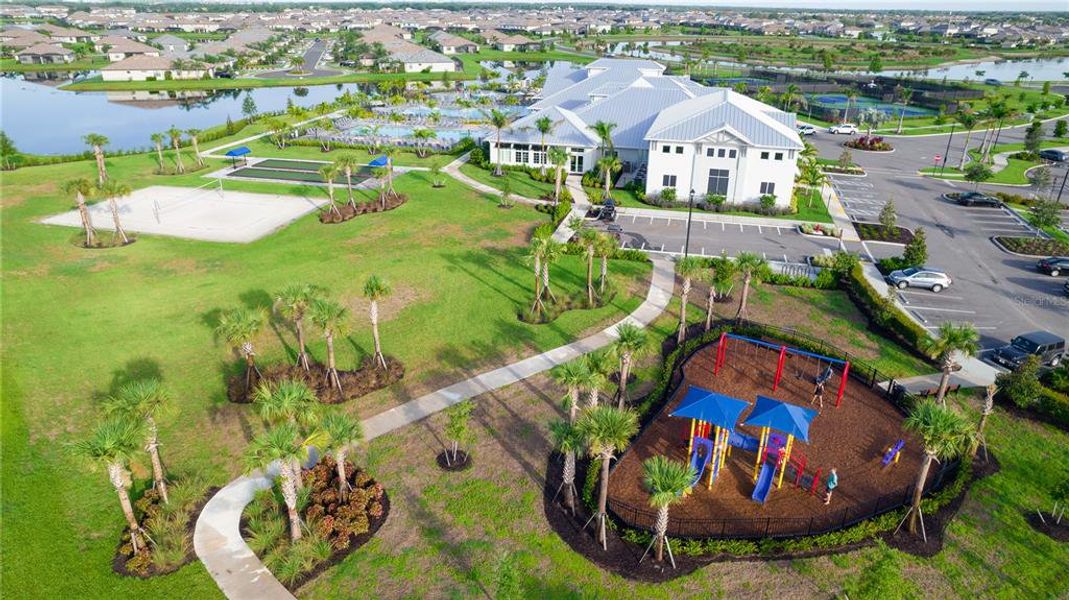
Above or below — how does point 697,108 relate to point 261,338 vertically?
above

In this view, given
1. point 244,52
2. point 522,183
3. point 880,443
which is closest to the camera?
point 880,443

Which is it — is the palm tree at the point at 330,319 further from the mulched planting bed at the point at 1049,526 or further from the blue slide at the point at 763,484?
the mulched planting bed at the point at 1049,526

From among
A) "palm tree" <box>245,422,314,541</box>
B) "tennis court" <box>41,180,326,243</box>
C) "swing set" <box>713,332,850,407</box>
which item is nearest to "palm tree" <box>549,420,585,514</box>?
"palm tree" <box>245,422,314,541</box>

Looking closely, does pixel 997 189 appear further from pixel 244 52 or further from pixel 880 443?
pixel 244 52

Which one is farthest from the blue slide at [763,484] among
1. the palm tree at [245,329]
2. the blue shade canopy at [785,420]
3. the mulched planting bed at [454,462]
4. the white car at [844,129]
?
the white car at [844,129]

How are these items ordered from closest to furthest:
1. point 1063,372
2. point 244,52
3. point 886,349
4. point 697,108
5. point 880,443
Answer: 1. point 880,443
2. point 1063,372
3. point 886,349
4. point 697,108
5. point 244,52

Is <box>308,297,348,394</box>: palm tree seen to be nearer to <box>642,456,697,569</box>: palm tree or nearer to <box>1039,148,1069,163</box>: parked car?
<box>642,456,697,569</box>: palm tree

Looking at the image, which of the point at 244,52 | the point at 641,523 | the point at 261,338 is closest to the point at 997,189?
the point at 641,523
